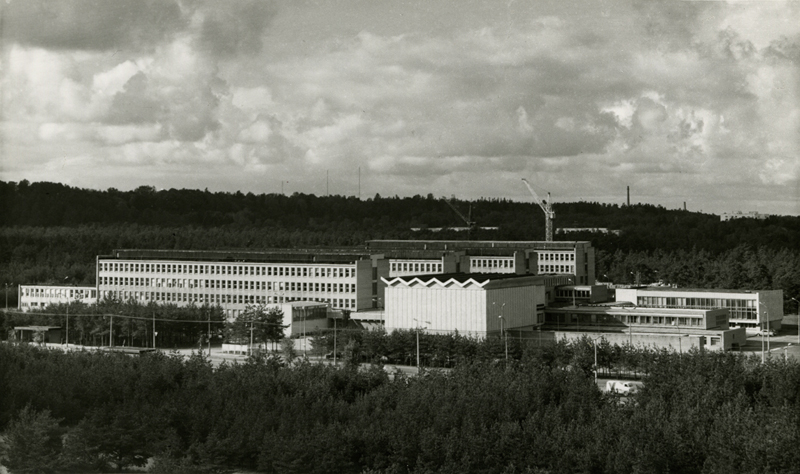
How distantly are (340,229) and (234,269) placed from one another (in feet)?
148

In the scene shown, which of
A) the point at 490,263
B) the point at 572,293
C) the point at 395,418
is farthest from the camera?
the point at 490,263

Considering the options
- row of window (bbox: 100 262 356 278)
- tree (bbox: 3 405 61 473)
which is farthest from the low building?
tree (bbox: 3 405 61 473)

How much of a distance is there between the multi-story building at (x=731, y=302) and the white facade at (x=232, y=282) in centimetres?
1335

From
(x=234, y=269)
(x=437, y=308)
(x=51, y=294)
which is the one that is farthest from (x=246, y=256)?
(x=437, y=308)

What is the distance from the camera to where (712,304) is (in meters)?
45.8

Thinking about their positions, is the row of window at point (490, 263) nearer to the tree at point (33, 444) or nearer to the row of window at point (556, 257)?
the row of window at point (556, 257)

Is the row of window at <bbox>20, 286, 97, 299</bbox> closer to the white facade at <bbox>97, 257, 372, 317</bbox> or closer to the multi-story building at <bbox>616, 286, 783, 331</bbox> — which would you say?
the white facade at <bbox>97, 257, 372, 317</bbox>

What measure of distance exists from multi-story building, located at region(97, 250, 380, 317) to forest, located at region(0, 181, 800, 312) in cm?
589

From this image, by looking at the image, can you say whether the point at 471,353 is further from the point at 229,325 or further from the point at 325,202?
the point at 325,202

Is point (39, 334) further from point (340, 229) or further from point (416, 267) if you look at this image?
point (340, 229)

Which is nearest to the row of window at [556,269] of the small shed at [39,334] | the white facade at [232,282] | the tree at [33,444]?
the white facade at [232,282]

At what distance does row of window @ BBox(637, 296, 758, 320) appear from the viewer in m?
45.9

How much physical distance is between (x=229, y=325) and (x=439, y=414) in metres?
18.9

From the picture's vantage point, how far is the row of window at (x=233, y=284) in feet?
158
